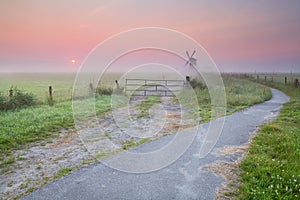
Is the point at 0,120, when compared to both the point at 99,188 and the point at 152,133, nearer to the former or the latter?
the point at 152,133

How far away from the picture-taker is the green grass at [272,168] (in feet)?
9.97

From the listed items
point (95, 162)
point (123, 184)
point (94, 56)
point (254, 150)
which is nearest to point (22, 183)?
point (95, 162)

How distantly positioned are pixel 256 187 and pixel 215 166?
1.00 m

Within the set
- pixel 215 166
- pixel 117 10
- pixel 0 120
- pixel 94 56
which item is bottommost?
pixel 215 166

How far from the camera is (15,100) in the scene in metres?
9.73

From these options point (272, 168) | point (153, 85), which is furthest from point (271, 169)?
point (153, 85)

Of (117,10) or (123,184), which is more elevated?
(117,10)

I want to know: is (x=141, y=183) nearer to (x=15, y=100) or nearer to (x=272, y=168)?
(x=272, y=168)

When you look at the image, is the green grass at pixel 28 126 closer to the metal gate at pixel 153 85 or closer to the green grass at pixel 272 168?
the green grass at pixel 272 168

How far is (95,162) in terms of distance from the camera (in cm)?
432

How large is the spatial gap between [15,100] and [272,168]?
1095cm

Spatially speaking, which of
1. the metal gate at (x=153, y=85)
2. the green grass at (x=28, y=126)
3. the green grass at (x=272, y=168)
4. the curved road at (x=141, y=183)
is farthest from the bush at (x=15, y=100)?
the green grass at (x=272, y=168)

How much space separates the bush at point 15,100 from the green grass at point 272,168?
33.8ft

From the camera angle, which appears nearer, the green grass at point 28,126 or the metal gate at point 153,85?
the green grass at point 28,126
